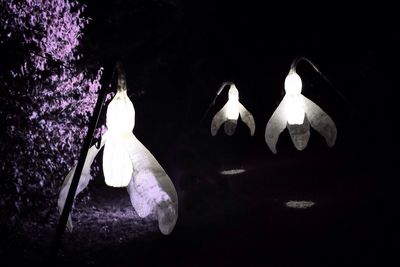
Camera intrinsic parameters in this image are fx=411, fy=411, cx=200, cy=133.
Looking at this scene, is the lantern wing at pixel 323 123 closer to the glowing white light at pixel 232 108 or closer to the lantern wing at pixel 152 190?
the lantern wing at pixel 152 190

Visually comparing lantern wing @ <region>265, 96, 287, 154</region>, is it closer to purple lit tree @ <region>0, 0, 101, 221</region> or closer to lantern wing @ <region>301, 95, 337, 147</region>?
lantern wing @ <region>301, 95, 337, 147</region>

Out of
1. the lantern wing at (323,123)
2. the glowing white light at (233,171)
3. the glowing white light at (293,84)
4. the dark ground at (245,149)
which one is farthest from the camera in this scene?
the glowing white light at (233,171)

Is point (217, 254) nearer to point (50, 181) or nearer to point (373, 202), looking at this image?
point (50, 181)

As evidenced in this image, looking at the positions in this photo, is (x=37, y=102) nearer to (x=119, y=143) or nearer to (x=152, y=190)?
(x=119, y=143)

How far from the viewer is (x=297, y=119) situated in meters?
4.74

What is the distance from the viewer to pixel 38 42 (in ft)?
28.1

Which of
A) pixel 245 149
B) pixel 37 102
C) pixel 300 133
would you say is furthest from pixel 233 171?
pixel 300 133

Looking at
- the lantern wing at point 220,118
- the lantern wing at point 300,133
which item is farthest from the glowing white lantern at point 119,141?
the lantern wing at point 220,118

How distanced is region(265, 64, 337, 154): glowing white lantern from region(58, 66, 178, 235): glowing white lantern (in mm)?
2166

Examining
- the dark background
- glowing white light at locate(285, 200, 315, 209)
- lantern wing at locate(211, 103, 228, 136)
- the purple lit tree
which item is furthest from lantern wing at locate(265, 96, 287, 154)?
glowing white light at locate(285, 200, 315, 209)

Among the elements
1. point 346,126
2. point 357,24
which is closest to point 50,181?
point 357,24

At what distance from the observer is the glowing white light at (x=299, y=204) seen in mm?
10492

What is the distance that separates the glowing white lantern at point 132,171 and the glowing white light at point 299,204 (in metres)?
8.47

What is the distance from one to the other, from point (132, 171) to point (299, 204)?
8832mm
